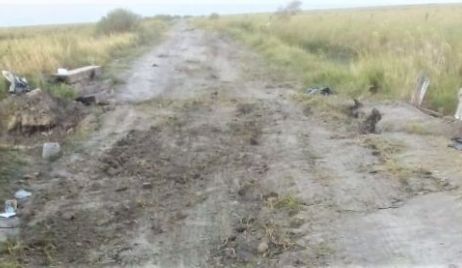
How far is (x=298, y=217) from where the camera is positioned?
523cm

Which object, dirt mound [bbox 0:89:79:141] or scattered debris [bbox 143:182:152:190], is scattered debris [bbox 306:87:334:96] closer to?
dirt mound [bbox 0:89:79:141]

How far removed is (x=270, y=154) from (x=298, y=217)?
2.11 metres

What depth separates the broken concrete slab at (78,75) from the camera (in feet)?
40.8

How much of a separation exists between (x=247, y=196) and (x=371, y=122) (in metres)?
3.49

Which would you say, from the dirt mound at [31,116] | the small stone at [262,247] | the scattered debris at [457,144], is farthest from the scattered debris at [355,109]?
the small stone at [262,247]

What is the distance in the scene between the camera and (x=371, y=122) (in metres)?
8.75

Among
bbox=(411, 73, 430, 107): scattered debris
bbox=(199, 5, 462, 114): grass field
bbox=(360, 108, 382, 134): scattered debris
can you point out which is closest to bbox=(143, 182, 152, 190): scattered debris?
bbox=(360, 108, 382, 134): scattered debris

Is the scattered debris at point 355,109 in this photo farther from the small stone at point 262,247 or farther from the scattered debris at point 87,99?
the small stone at point 262,247

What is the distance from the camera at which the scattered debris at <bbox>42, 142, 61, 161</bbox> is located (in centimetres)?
739

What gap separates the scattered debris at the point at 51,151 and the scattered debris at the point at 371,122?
12.8ft

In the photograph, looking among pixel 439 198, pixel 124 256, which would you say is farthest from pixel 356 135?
pixel 124 256

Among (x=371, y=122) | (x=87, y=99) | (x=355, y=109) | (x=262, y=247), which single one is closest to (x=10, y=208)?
(x=262, y=247)

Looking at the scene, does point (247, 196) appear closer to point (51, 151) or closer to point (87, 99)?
point (51, 151)

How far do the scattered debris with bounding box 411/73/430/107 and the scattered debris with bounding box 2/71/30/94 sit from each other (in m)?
6.42
